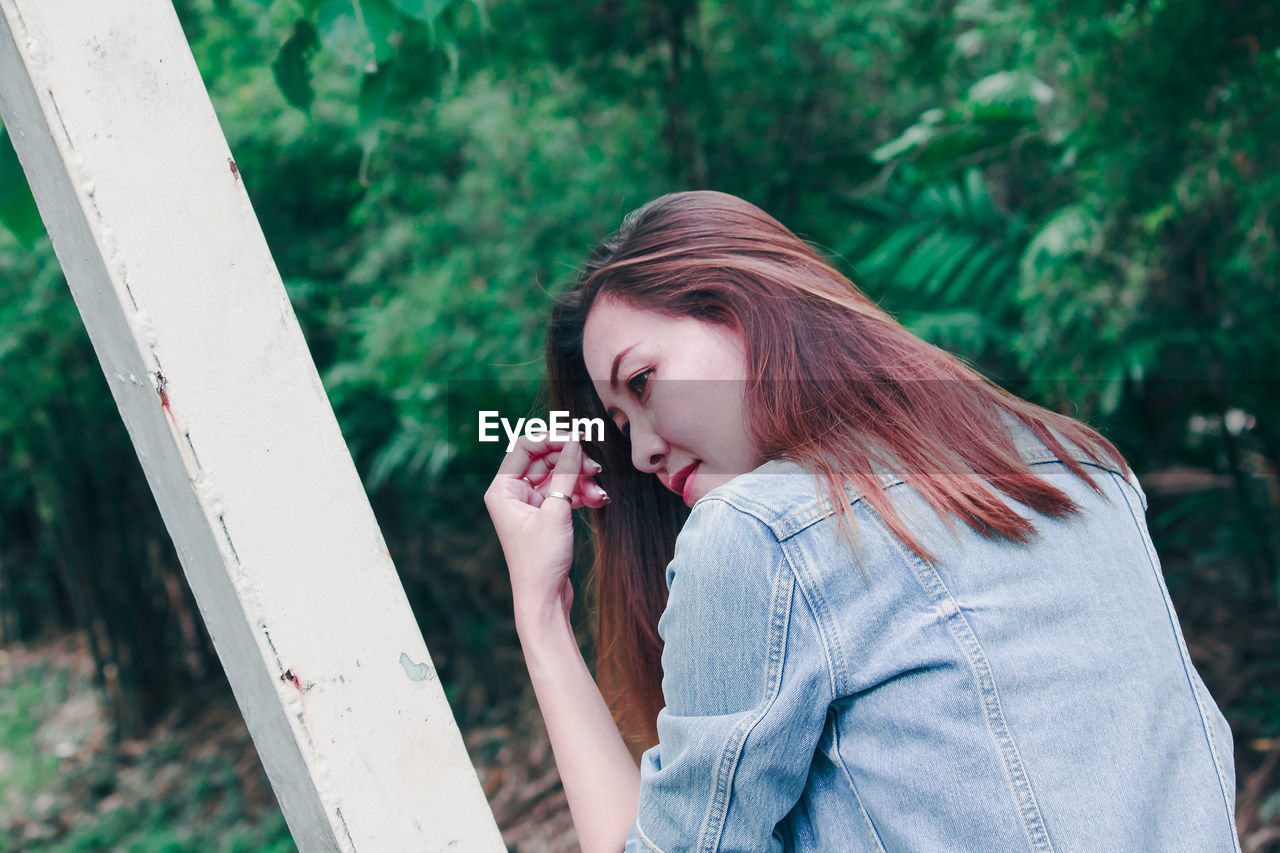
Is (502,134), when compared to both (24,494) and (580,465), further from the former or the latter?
(24,494)

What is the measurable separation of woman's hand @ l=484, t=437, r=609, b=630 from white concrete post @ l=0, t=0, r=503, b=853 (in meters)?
0.29

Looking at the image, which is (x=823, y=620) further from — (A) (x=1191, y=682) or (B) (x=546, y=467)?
(B) (x=546, y=467)

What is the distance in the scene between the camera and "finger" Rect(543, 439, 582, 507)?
1.20 m

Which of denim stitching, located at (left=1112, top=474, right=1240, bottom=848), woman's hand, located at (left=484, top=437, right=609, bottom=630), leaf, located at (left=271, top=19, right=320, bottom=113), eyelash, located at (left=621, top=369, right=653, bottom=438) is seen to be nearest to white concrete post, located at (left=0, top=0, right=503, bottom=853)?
woman's hand, located at (left=484, top=437, right=609, bottom=630)

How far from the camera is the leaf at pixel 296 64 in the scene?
1.37 meters

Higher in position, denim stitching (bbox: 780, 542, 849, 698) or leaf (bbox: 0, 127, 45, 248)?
leaf (bbox: 0, 127, 45, 248)

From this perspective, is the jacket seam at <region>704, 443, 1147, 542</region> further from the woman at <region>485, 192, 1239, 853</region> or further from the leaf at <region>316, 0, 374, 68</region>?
the leaf at <region>316, 0, 374, 68</region>

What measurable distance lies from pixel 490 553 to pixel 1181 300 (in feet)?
9.90

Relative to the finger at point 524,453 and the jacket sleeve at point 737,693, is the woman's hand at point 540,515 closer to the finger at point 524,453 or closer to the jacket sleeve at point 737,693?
the finger at point 524,453

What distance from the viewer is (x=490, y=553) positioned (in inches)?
170

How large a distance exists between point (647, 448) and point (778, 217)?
231 centimetres

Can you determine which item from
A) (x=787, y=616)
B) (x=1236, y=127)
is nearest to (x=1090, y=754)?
(x=787, y=616)

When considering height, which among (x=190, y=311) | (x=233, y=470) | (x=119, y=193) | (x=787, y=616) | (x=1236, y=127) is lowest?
(x=787, y=616)

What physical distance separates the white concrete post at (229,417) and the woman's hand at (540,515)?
0.94ft
